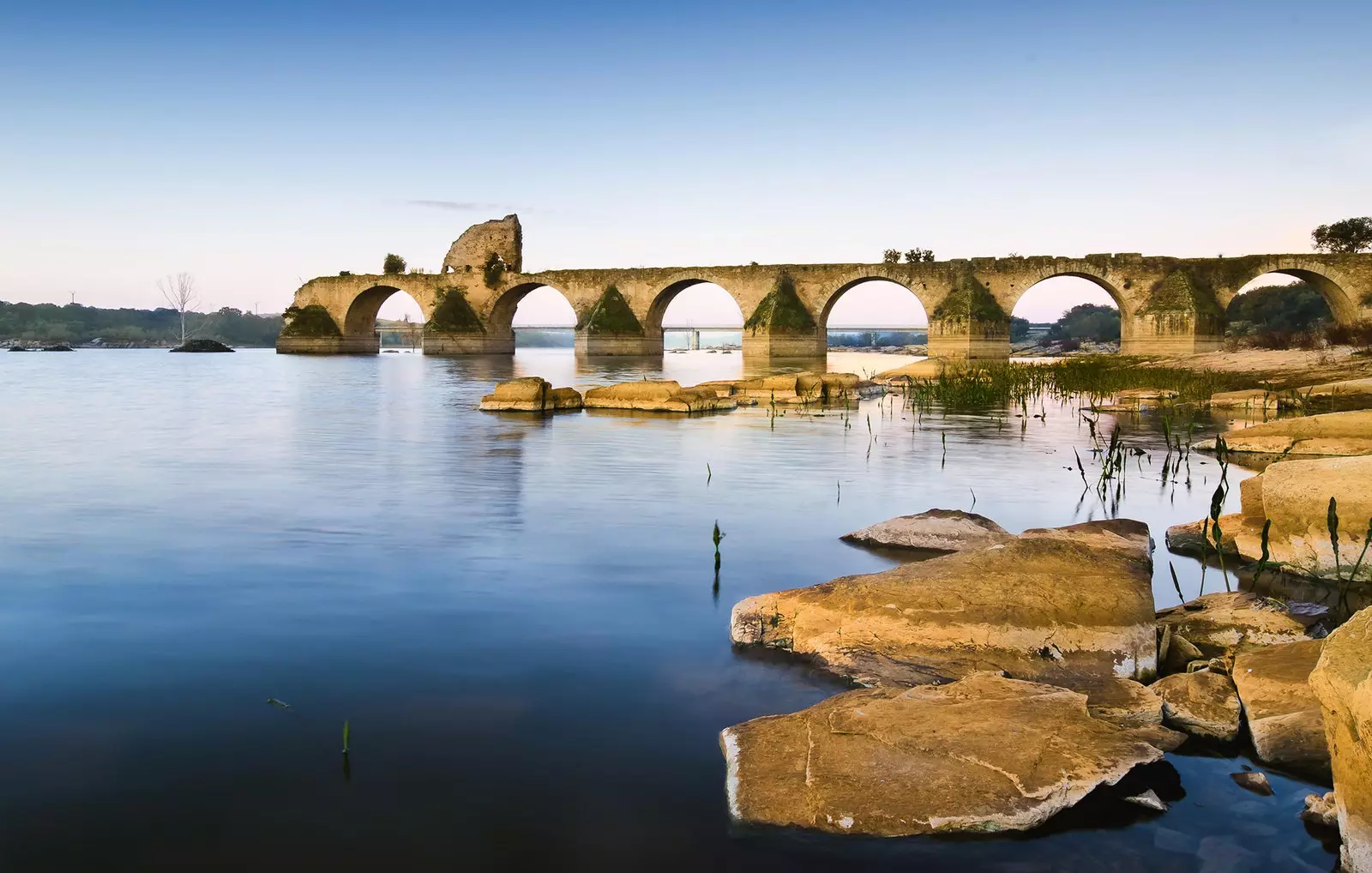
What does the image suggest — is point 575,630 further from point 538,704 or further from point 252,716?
point 252,716

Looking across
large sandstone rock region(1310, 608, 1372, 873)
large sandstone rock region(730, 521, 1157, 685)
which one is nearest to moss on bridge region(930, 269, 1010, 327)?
large sandstone rock region(730, 521, 1157, 685)

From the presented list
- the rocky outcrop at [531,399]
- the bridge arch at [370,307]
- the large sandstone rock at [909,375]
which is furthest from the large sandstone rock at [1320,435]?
the bridge arch at [370,307]

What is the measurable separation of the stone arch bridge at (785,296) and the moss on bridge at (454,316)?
0.09 m

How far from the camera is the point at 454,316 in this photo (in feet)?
219

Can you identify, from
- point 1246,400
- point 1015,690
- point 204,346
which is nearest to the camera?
point 1015,690

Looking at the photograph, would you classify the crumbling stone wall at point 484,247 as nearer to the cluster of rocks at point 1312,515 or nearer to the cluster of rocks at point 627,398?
the cluster of rocks at point 627,398

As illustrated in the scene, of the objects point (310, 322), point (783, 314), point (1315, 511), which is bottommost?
point (1315, 511)

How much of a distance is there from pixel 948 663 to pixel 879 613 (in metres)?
0.47

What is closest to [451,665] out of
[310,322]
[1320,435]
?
[1320,435]

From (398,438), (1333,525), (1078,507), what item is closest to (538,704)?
(1333,525)

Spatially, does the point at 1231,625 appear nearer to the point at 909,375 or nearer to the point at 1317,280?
the point at 909,375

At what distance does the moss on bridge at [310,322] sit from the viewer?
70.9 meters

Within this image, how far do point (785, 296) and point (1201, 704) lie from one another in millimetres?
53848

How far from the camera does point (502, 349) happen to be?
71.8 metres
